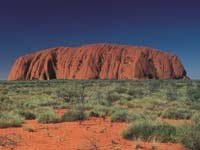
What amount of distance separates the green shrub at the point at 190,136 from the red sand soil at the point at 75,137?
24cm

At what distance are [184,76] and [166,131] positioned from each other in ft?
346

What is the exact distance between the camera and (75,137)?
34.4 feet

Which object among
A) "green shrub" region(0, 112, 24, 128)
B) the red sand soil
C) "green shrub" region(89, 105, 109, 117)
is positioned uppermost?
"green shrub" region(89, 105, 109, 117)

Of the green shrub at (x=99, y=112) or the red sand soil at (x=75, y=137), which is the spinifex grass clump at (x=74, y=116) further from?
the green shrub at (x=99, y=112)

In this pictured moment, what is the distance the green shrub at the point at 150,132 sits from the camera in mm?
9992

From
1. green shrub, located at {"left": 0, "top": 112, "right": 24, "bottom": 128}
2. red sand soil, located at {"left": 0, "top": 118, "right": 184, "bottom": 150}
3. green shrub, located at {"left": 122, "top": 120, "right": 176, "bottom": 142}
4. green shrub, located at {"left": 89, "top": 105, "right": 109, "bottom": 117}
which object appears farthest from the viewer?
green shrub, located at {"left": 89, "top": 105, "right": 109, "bottom": 117}

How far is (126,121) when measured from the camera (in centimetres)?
1386

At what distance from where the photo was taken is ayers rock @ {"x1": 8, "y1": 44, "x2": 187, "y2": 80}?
106562 millimetres

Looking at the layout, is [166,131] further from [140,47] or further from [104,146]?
[140,47]

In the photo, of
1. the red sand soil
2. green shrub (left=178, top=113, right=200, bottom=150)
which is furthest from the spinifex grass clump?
green shrub (left=178, top=113, right=200, bottom=150)

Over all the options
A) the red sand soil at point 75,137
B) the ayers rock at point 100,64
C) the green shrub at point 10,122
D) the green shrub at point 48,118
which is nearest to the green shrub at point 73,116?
the green shrub at point 48,118

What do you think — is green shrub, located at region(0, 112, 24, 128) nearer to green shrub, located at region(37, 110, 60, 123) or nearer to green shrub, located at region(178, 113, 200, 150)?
green shrub, located at region(37, 110, 60, 123)

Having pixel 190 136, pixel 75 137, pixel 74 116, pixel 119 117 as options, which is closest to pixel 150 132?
pixel 190 136

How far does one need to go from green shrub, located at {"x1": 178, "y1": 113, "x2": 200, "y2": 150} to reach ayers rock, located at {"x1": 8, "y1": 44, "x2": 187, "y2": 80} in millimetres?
92429
